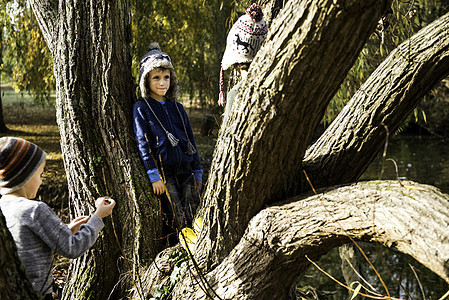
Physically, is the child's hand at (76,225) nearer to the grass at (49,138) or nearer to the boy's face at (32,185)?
the boy's face at (32,185)

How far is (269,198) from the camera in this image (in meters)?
2.40

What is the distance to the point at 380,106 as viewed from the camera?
7.98 feet

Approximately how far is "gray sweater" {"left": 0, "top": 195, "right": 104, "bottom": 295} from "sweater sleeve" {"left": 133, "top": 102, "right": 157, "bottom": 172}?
3.29 ft

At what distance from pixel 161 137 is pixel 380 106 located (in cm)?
143

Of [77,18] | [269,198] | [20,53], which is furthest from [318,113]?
[20,53]

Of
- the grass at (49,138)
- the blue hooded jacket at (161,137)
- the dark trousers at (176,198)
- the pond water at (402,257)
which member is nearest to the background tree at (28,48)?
the grass at (49,138)

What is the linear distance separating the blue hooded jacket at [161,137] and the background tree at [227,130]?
0.32 feet

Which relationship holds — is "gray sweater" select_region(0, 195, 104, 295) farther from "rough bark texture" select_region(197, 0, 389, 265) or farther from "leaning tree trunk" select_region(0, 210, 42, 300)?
"rough bark texture" select_region(197, 0, 389, 265)

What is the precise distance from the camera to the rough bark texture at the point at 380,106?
2.34m

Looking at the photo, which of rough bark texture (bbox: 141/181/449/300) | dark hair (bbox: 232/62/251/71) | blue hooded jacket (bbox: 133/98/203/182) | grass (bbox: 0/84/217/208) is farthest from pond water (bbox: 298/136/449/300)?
grass (bbox: 0/84/217/208)

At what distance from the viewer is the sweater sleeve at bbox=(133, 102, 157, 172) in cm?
305

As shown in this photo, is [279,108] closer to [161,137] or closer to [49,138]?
[161,137]

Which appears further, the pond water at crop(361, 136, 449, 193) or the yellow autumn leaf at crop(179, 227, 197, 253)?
the pond water at crop(361, 136, 449, 193)

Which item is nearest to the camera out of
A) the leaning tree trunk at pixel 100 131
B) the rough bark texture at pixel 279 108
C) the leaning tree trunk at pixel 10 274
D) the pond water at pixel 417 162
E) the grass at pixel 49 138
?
the leaning tree trunk at pixel 10 274
